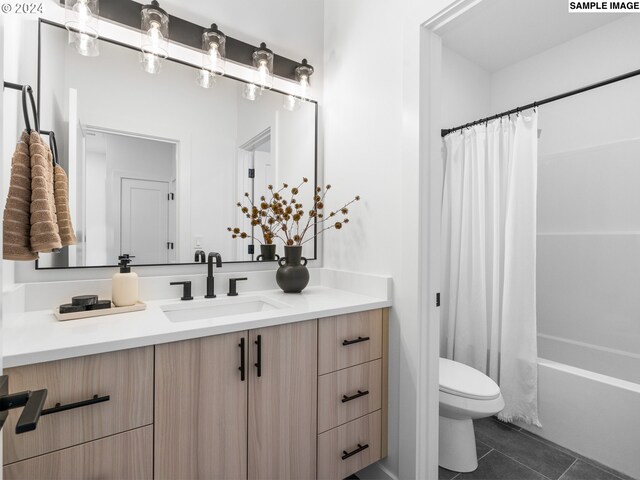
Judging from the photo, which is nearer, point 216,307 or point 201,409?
point 201,409

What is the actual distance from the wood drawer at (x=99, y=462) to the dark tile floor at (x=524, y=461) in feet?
4.48

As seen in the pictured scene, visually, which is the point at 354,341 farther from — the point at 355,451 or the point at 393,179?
the point at 393,179

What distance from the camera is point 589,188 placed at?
2.34 meters

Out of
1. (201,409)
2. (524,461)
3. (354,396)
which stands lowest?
(524,461)

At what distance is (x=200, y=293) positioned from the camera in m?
1.57

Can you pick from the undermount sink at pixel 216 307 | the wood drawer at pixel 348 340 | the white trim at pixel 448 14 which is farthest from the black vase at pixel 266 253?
the white trim at pixel 448 14

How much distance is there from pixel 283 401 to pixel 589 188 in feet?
8.14

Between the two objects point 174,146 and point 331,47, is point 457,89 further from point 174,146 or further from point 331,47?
point 174,146

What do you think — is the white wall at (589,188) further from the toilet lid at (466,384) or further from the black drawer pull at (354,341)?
the black drawer pull at (354,341)

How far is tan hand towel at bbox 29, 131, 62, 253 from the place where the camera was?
2.92 ft

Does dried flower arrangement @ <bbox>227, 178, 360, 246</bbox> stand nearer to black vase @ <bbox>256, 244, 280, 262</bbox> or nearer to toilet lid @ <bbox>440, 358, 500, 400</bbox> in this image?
black vase @ <bbox>256, 244, 280, 262</bbox>

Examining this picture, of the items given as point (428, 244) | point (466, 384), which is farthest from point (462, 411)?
point (428, 244)

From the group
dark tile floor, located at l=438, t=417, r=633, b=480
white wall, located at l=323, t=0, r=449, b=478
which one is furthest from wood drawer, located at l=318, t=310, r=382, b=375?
dark tile floor, located at l=438, t=417, r=633, b=480

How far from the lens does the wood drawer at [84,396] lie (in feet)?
2.67
